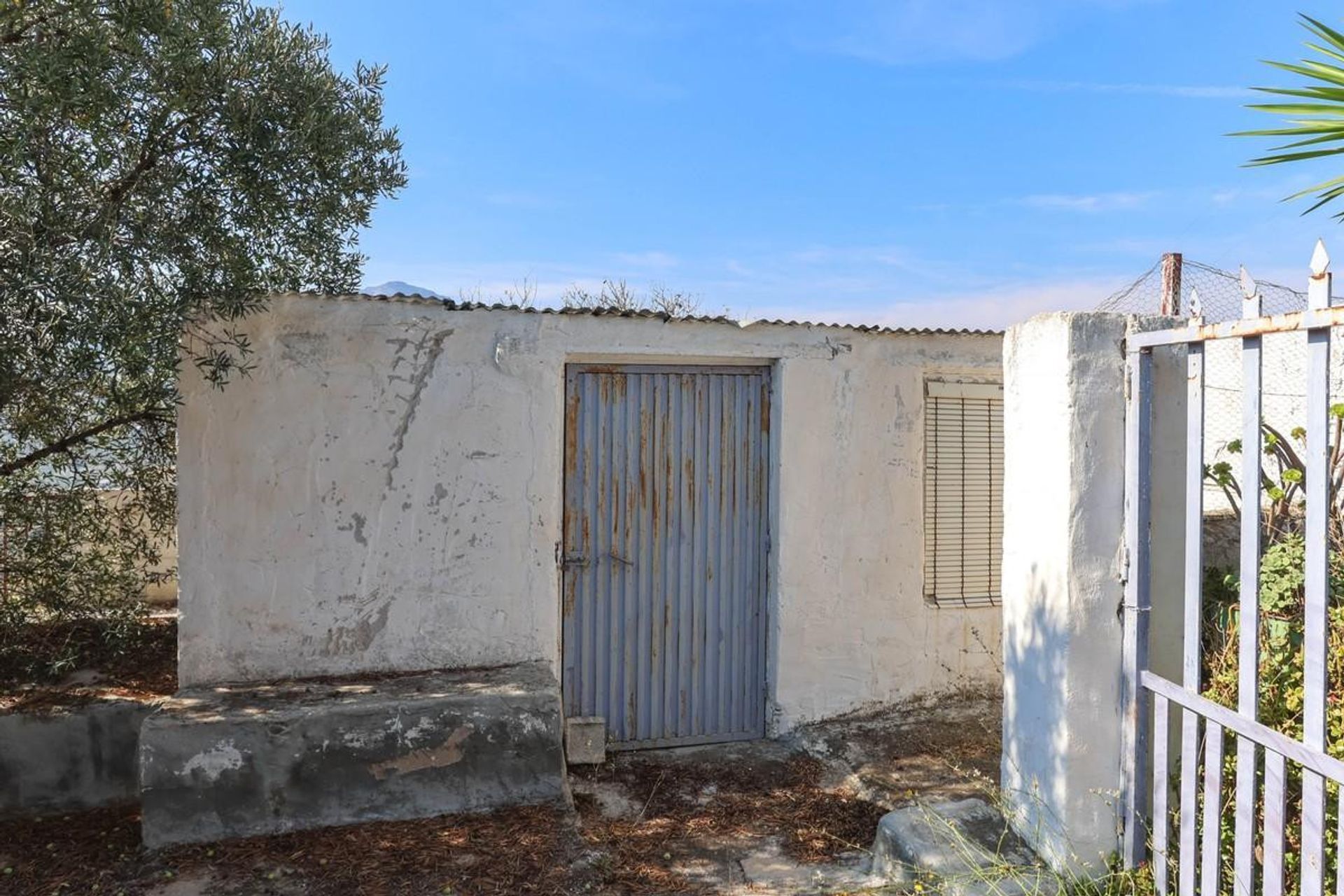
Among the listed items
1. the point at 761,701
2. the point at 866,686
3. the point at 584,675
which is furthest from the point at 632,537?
the point at 866,686

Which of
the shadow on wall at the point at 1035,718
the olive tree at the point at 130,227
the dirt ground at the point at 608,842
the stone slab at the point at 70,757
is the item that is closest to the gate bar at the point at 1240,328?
the shadow on wall at the point at 1035,718

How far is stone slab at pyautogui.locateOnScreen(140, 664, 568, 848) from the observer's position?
405cm

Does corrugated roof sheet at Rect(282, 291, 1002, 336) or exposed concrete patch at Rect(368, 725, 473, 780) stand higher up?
corrugated roof sheet at Rect(282, 291, 1002, 336)

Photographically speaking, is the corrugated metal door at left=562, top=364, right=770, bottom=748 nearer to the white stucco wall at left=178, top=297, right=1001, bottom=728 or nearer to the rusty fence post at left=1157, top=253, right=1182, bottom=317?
the white stucco wall at left=178, top=297, right=1001, bottom=728

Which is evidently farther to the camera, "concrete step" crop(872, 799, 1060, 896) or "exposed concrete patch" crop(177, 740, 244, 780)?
"exposed concrete patch" crop(177, 740, 244, 780)

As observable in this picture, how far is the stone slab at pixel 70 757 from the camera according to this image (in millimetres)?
4457

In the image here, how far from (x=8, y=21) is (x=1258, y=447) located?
5.43m

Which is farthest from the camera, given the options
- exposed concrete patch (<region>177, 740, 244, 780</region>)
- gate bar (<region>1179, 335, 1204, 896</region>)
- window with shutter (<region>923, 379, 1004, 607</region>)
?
window with shutter (<region>923, 379, 1004, 607</region>)

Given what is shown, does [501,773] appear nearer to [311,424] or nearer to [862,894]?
[862,894]

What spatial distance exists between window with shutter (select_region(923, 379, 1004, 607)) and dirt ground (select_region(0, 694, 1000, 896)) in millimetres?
1118

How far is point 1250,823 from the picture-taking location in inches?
112

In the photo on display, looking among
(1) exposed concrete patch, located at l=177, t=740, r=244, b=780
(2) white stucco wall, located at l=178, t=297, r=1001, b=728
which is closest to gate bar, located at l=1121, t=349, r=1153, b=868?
(2) white stucco wall, located at l=178, t=297, r=1001, b=728

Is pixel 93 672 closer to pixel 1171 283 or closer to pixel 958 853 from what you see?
pixel 958 853

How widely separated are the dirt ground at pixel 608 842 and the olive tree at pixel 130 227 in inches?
67.1
